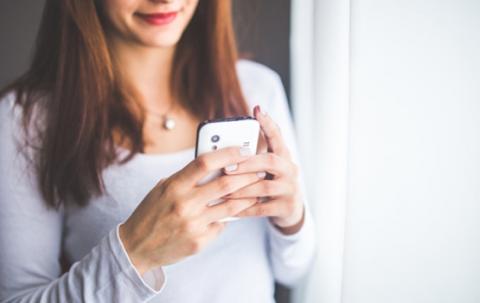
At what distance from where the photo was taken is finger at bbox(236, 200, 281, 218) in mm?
674

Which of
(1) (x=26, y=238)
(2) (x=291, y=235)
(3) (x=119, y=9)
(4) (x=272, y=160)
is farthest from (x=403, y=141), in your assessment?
(1) (x=26, y=238)

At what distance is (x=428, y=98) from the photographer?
59cm

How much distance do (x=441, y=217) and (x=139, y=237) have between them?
1.38 ft

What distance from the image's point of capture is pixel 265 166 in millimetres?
645

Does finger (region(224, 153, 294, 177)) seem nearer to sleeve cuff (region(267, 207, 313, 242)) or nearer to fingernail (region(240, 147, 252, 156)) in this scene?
fingernail (region(240, 147, 252, 156))

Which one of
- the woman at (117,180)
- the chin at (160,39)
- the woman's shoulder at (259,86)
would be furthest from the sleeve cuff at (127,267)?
the woman's shoulder at (259,86)

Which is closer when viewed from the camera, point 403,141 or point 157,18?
point 403,141

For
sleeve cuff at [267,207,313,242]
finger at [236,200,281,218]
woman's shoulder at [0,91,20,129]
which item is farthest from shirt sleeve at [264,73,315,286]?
woman's shoulder at [0,91,20,129]

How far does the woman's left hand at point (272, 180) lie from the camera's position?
2.10 feet

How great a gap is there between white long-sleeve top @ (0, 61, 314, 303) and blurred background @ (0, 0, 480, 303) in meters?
0.16

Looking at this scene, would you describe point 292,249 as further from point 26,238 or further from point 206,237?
point 26,238

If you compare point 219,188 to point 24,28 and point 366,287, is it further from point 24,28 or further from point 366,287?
point 24,28

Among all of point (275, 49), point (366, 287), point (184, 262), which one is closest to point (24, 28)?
point (275, 49)

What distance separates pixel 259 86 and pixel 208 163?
454 mm
